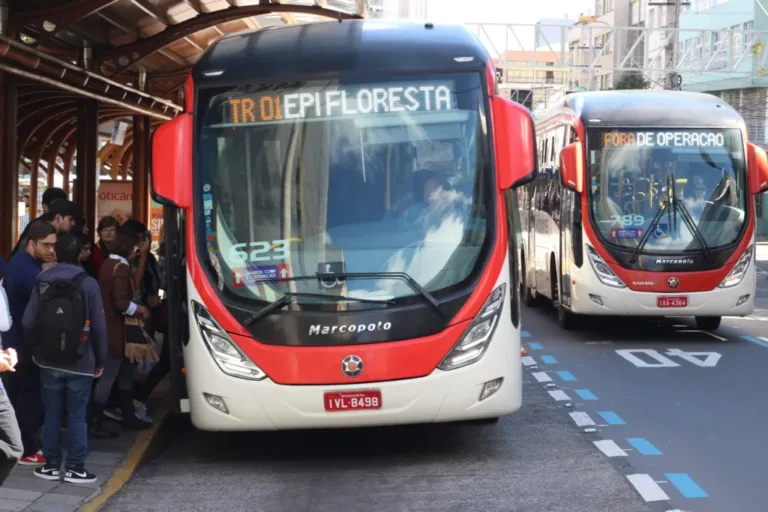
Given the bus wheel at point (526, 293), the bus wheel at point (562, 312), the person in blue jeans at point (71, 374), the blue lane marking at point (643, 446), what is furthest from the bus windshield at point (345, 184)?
the bus wheel at point (526, 293)

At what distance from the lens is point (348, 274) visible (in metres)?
8.88

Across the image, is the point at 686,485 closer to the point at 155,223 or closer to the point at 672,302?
the point at 672,302

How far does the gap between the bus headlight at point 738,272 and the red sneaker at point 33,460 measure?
974 cm

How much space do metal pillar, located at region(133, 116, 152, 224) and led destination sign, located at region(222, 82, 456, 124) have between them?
1767cm

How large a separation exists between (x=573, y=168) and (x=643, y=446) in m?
7.56

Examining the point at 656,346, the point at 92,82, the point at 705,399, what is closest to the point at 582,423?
the point at 705,399

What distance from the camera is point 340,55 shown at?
9414 millimetres

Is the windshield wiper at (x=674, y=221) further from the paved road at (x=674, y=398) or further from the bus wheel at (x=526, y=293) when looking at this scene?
the bus wheel at (x=526, y=293)

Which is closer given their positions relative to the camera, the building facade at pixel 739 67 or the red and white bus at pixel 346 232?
the red and white bus at pixel 346 232

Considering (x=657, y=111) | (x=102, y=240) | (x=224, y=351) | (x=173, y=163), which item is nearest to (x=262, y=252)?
(x=224, y=351)

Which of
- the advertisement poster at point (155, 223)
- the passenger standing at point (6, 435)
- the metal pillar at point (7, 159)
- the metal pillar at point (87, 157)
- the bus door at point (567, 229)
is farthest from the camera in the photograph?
the advertisement poster at point (155, 223)

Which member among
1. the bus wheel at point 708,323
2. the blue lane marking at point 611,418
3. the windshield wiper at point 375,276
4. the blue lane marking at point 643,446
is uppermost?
the windshield wiper at point 375,276

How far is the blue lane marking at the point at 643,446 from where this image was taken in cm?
923

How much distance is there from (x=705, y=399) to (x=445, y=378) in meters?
3.83
